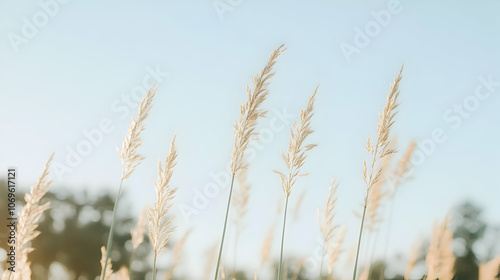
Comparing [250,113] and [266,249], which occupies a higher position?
[250,113]

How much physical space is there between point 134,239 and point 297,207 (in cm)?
234

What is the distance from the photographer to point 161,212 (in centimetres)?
315

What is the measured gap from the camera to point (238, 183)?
17.4ft

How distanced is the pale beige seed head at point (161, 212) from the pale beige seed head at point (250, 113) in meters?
0.48

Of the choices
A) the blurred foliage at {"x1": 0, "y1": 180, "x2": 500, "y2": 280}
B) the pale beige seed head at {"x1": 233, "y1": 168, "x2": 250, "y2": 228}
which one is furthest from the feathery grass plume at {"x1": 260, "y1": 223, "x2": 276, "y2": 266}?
the blurred foliage at {"x1": 0, "y1": 180, "x2": 500, "y2": 280}

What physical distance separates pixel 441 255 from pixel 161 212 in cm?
216

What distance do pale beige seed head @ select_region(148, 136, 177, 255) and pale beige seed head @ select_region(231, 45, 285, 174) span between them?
0.48 metres

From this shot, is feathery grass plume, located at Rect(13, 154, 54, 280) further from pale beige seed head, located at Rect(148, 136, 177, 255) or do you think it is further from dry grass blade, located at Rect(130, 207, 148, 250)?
dry grass blade, located at Rect(130, 207, 148, 250)

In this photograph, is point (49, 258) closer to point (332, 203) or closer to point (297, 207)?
point (297, 207)

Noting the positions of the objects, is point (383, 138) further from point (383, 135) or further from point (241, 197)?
point (241, 197)

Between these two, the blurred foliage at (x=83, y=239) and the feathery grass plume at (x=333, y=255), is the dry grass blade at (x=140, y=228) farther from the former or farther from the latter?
the blurred foliage at (x=83, y=239)

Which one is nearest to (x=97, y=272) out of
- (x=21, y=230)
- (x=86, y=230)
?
(x=86, y=230)

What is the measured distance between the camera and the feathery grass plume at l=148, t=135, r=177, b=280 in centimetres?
310

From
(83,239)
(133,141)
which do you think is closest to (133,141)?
(133,141)
